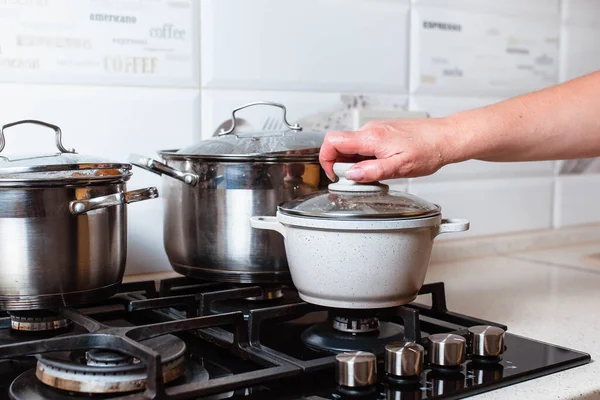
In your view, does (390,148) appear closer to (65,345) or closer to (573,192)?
(65,345)

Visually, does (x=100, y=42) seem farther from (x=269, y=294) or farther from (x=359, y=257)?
(x=359, y=257)

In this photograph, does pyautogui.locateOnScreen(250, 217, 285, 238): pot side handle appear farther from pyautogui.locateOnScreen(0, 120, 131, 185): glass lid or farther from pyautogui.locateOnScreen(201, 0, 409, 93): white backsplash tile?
pyautogui.locateOnScreen(201, 0, 409, 93): white backsplash tile

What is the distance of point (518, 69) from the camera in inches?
63.2

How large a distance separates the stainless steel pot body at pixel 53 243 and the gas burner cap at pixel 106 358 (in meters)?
0.10

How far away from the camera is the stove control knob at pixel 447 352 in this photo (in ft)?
Result: 2.39

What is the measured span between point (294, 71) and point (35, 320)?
65 cm

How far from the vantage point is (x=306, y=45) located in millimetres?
1277

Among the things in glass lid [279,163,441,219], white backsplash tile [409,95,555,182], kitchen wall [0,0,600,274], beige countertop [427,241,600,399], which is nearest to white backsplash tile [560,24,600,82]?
kitchen wall [0,0,600,274]

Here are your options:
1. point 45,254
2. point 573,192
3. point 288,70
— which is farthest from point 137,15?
point 573,192

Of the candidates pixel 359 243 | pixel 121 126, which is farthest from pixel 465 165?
pixel 359 243

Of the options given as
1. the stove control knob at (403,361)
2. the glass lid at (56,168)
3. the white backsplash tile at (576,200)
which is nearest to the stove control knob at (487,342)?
the stove control knob at (403,361)

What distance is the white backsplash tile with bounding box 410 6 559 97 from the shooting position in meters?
1.45

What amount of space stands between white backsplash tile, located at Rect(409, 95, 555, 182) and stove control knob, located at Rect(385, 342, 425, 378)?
791 millimetres

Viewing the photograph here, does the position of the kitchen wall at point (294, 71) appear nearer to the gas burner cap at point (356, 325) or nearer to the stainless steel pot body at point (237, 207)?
the stainless steel pot body at point (237, 207)
